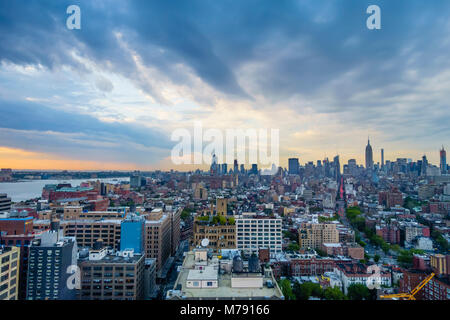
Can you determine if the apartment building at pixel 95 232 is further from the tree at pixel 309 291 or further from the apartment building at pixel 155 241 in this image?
the tree at pixel 309 291

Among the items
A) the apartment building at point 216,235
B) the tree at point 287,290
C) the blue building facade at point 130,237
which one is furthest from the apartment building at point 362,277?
the blue building facade at point 130,237

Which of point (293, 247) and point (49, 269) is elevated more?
point (49, 269)

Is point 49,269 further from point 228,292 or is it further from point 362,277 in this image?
point 362,277

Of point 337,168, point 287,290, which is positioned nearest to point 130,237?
point 287,290
